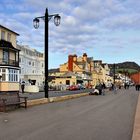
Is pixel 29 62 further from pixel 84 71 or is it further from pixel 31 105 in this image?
pixel 31 105

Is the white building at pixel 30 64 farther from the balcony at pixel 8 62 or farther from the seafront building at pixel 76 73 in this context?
the balcony at pixel 8 62

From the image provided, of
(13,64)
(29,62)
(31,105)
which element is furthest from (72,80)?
(31,105)

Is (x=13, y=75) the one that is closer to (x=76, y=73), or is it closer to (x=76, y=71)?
(x=76, y=73)

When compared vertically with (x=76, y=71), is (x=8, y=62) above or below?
below

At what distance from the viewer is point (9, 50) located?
62.9 meters

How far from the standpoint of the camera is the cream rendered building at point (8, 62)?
5972 centimetres

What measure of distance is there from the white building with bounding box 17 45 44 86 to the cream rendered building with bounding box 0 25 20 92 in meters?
30.1

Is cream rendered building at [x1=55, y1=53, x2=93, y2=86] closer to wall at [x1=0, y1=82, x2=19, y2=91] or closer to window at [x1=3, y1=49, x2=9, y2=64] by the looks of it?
window at [x1=3, y1=49, x2=9, y2=64]

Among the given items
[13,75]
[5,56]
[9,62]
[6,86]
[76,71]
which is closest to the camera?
[6,86]

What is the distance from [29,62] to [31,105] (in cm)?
8163

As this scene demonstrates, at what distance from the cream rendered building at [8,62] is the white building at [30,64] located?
30.1m

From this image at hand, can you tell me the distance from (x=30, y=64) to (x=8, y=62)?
1791 inches

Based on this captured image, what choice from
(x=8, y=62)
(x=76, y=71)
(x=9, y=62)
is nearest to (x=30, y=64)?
(x=76, y=71)

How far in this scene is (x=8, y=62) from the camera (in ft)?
206
